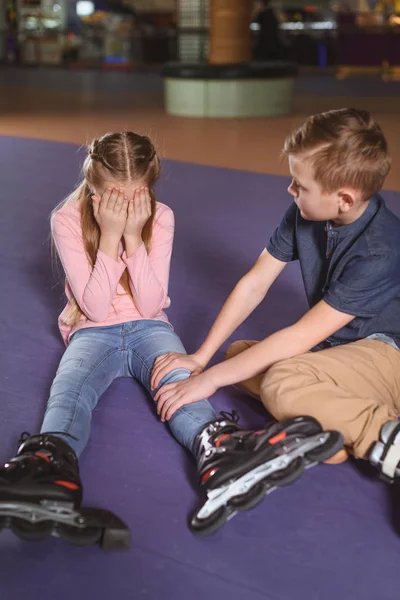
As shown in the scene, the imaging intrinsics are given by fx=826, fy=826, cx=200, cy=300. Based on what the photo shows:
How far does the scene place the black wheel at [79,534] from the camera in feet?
4.86

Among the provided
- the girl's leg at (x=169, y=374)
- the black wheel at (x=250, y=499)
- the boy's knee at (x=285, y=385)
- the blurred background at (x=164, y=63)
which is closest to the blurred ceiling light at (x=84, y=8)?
the blurred background at (x=164, y=63)

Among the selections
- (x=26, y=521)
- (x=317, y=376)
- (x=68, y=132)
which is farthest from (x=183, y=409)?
(x=68, y=132)

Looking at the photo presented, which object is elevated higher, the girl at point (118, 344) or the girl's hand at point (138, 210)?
the girl's hand at point (138, 210)

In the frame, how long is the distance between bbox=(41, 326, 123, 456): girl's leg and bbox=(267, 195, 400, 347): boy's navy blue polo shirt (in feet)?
1.76

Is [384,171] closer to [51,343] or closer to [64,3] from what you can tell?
[51,343]

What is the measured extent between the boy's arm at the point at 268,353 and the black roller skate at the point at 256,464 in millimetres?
197

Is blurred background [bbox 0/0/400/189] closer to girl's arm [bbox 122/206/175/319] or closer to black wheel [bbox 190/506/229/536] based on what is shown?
girl's arm [bbox 122/206/175/319]

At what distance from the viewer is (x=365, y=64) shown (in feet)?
49.0

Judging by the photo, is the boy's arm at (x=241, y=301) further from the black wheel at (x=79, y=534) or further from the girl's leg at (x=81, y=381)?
the black wheel at (x=79, y=534)

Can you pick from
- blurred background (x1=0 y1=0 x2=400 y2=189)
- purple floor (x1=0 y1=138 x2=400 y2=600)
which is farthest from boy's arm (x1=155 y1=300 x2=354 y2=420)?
blurred background (x1=0 y1=0 x2=400 y2=189)

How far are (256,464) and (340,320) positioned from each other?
0.42m

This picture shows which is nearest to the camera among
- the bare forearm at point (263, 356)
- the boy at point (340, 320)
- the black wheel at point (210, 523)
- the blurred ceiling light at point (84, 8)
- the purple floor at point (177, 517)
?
the purple floor at point (177, 517)

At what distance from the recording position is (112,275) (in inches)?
81.3

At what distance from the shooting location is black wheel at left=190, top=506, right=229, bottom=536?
1.54 metres
